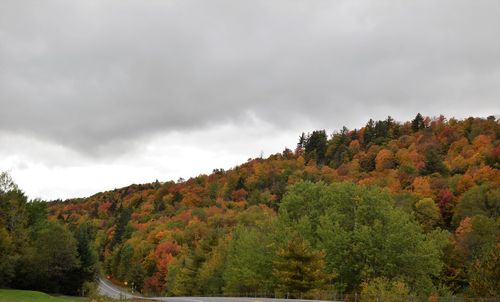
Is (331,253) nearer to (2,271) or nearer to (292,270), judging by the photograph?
(292,270)

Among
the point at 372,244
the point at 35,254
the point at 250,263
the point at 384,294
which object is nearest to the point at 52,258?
the point at 35,254

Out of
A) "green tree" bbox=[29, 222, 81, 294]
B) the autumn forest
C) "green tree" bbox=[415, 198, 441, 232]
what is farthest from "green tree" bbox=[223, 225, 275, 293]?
"green tree" bbox=[415, 198, 441, 232]

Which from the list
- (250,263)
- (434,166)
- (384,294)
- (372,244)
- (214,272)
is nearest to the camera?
(384,294)

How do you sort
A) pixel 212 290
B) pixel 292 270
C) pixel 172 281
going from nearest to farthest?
pixel 292 270 → pixel 212 290 → pixel 172 281

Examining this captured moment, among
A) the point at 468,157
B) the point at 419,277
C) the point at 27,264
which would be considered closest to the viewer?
the point at 419,277

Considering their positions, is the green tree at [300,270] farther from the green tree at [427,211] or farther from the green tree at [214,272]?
the green tree at [427,211]

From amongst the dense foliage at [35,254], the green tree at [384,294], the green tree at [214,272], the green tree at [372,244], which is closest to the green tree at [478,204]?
the green tree at [214,272]

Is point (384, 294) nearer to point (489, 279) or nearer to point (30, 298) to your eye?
point (489, 279)

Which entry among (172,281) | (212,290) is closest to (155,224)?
(172,281)

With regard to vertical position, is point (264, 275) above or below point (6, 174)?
below

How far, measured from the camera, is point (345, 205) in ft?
238

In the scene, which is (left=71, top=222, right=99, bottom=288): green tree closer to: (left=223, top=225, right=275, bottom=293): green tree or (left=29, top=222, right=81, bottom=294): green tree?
(left=29, top=222, right=81, bottom=294): green tree

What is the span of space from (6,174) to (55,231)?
11524 mm

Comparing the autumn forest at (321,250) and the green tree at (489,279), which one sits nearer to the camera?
the green tree at (489,279)
